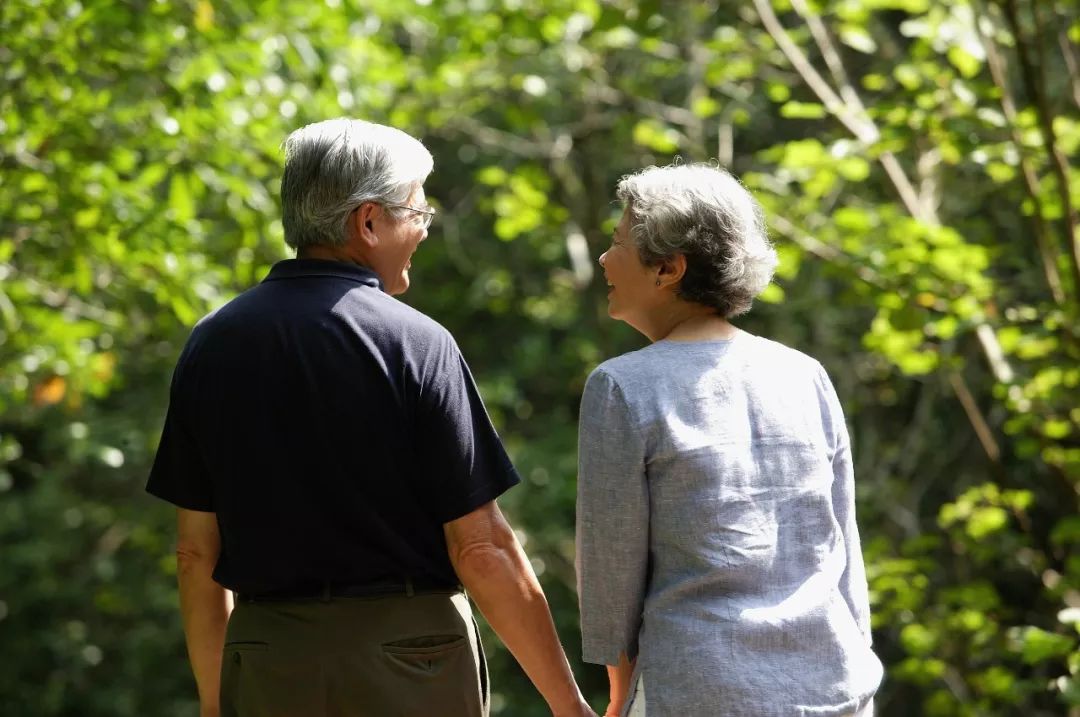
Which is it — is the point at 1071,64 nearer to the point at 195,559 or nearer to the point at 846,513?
the point at 846,513

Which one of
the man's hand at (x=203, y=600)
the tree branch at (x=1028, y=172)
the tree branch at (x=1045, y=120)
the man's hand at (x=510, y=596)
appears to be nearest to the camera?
the man's hand at (x=510, y=596)

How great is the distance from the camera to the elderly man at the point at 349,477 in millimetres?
2131

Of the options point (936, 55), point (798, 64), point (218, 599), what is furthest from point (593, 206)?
point (218, 599)

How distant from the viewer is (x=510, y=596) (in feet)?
7.30

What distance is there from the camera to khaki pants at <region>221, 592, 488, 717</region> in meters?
2.13

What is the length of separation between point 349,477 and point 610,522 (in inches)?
16.1

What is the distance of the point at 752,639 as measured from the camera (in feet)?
6.72

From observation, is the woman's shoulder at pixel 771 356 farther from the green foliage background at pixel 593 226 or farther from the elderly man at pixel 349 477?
the green foliage background at pixel 593 226

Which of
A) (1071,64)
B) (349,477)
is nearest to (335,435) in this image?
(349,477)

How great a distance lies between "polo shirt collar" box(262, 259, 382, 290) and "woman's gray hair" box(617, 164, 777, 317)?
44 cm

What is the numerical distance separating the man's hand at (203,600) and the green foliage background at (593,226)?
6.70 feet

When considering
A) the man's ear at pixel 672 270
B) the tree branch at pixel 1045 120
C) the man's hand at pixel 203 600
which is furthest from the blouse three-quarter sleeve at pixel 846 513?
the tree branch at pixel 1045 120

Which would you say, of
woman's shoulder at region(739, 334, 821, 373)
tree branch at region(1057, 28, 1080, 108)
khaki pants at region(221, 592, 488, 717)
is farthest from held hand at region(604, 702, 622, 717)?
tree branch at region(1057, 28, 1080, 108)

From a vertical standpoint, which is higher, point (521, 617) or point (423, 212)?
point (423, 212)
